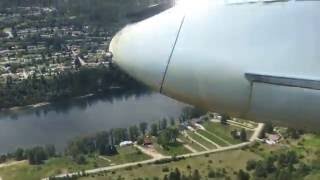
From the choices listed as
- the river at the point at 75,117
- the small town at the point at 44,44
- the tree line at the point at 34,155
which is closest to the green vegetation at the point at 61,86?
the river at the point at 75,117

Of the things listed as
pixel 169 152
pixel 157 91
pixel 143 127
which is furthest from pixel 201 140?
pixel 157 91

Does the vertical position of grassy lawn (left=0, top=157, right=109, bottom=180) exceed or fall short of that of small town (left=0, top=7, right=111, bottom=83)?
it falls short

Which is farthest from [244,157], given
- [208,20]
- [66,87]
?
→ [208,20]

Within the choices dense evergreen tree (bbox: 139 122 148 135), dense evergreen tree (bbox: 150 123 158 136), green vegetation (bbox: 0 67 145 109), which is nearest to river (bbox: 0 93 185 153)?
green vegetation (bbox: 0 67 145 109)

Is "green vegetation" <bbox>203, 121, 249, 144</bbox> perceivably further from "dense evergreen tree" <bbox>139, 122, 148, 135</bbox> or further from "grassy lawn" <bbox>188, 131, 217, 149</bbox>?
"dense evergreen tree" <bbox>139, 122, 148, 135</bbox>

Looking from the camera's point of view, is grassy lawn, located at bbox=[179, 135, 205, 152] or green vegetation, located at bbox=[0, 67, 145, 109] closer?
grassy lawn, located at bbox=[179, 135, 205, 152]
